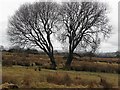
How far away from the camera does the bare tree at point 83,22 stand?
131ft

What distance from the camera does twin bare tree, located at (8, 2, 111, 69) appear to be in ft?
131

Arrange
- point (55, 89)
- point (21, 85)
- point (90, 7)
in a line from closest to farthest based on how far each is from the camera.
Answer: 1. point (55, 89)
2. point (21, 85)
3. point (90, 7)

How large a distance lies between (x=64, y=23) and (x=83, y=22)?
259 centimetres

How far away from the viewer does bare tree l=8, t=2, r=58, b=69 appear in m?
40.5

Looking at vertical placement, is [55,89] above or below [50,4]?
below

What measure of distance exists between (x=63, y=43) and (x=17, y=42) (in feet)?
20.8

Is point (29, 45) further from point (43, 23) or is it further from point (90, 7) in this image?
point (90, 7)

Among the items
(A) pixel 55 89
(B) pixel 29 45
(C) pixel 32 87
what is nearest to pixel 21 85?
(C) pixel 32 87

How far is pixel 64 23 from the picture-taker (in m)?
40.7

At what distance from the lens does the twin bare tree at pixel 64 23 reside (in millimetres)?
40062

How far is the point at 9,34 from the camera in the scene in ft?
140

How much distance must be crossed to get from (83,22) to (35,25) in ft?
21.6

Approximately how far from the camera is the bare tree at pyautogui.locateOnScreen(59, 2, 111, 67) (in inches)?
1574

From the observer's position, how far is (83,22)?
4016cm
